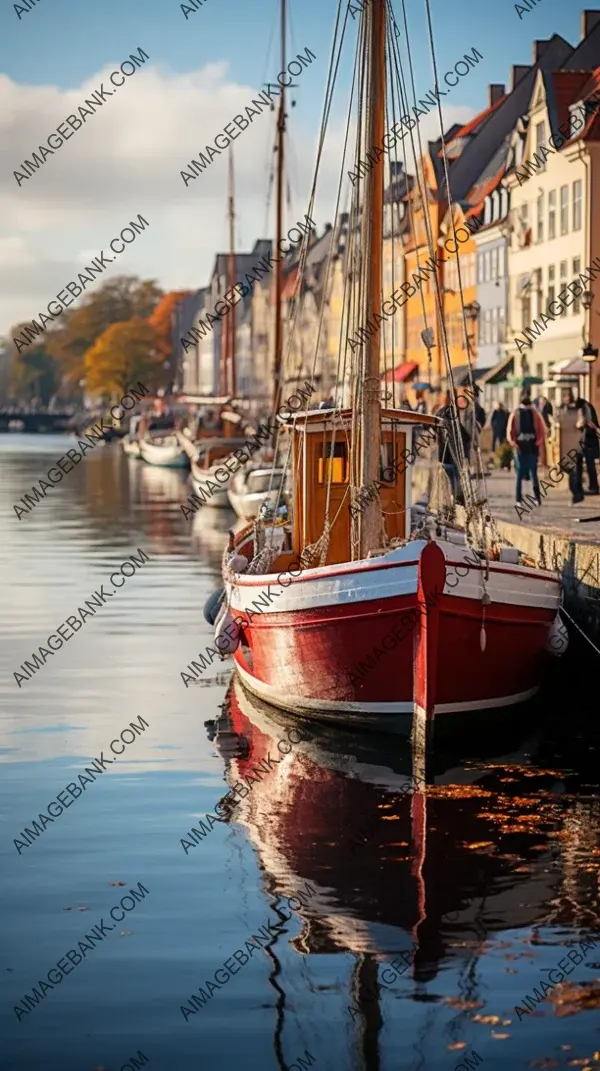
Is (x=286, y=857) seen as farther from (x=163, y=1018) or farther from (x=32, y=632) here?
(x=32, y=632)

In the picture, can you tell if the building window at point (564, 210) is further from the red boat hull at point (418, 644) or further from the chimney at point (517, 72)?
the red boat hull at point (418, 644)

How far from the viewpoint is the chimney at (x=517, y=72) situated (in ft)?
272

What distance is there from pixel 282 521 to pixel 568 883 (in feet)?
36.8

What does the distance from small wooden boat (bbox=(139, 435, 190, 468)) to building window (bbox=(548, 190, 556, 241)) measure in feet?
106

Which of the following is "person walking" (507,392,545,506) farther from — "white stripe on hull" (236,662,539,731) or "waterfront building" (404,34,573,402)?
"waterfront building" (404,34,573,402)

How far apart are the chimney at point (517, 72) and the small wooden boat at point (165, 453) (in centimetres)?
2527

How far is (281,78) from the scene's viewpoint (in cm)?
4791

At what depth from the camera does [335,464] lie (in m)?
20.5

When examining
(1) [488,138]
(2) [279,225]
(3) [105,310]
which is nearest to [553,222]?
(2) [279,225]

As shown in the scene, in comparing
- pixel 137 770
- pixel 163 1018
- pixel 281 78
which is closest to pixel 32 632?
pixel 137 770

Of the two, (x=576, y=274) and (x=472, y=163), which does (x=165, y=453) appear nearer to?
(x=472, y=163)

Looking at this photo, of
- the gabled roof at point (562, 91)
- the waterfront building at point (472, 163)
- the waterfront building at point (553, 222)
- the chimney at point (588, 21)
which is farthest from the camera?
the waterfront building at point (472, 163)

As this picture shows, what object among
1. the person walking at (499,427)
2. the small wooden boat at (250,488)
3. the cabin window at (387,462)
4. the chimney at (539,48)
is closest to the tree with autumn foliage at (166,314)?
the chimney at (539,48)

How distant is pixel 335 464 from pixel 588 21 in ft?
186
